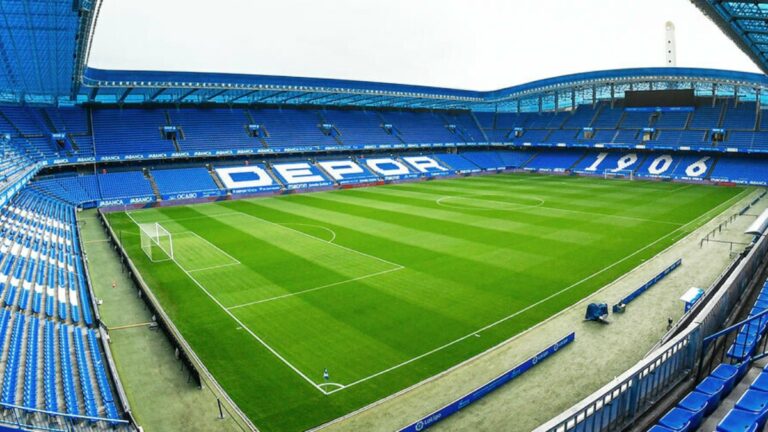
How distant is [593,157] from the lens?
67.0 metres

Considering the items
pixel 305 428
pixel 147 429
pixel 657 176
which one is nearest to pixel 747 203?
pixel 657 176

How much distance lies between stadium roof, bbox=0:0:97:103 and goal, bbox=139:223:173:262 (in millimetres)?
10888

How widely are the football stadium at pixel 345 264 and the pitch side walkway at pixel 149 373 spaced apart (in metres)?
0.08

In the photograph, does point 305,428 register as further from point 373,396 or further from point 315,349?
point 315,349

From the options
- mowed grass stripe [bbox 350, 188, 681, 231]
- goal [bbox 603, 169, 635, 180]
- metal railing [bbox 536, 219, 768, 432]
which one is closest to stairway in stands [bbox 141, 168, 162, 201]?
mowed grass stripe [bbox 350, 188, 681, 231]

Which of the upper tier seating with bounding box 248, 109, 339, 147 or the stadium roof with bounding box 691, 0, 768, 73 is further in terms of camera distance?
the upper tier seating with bounding box 248, 109, 339, 147

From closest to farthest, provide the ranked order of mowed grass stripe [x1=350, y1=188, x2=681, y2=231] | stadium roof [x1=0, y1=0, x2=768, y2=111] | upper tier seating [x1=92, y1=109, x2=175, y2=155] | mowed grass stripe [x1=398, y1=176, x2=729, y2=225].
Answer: stadium roof [x1=0, y1=0, x2=768, y2=111]
mowed grass stripe [x1=350, y1=188, x2=681, y2=231]
mowed grass stripe [x1=398, y1=176, x2=729, y2=225]
upper tier seating [x1=92, y1=109, x2=175, y2=155]

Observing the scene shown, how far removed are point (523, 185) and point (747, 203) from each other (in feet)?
67.4

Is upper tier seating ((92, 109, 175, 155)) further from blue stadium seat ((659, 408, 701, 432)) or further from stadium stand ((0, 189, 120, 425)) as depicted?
blue stadium seat ((659, 408, 701, 432))

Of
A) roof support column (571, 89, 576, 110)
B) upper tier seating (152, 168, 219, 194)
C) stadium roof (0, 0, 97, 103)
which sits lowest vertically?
upper tier seating (152, 168, 219, 194)

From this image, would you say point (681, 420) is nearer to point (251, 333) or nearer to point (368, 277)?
point (251, 333)

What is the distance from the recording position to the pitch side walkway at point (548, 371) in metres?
12.1

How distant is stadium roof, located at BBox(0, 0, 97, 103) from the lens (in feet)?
70.2

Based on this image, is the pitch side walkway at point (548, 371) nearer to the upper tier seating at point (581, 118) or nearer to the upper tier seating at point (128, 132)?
the upper tier seating at point (128, 132)
